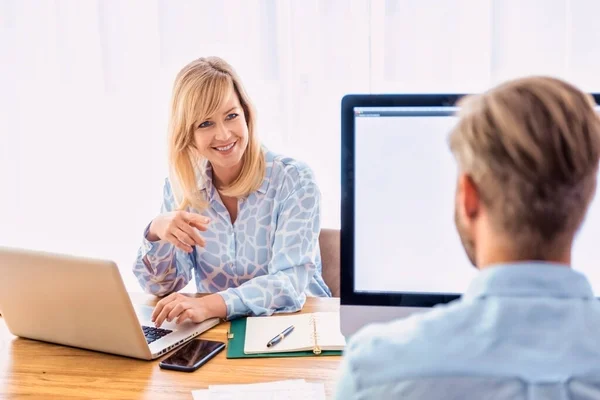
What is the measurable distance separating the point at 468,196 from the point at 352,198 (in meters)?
0.45

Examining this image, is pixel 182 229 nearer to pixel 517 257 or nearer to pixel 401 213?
pixel 401 213

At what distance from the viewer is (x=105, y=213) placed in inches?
123

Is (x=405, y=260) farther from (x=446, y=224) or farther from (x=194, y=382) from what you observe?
(x=194, y=382)

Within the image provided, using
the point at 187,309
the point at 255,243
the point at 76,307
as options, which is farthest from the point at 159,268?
the point at 76,307

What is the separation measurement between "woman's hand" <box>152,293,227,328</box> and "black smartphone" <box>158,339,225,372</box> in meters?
0.10

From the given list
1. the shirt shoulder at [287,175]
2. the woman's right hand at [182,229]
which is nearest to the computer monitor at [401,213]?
the woman's right hand at [182,229]

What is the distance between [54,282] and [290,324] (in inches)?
18.9

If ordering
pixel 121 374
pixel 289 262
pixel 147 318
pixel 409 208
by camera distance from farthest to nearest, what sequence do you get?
pixel 289 262 → pixel 147 318 → pixel 121 374 → pixel 409 208

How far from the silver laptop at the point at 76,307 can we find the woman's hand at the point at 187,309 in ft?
0.07

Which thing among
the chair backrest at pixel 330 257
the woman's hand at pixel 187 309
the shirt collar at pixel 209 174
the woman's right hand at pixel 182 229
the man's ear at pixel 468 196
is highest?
the man's ear at pixel 468 196

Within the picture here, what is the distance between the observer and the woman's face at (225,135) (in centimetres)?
192

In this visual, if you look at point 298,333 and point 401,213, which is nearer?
point 401,213

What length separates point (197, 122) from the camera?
192cm

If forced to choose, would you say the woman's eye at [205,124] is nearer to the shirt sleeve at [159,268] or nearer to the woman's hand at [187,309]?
the shirt sleeve at [159,268]
